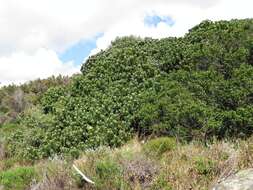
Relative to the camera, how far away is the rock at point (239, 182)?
8172 millimetres

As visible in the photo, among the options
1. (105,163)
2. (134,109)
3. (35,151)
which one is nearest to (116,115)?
(134,109)

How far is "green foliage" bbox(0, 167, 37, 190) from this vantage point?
11609mm

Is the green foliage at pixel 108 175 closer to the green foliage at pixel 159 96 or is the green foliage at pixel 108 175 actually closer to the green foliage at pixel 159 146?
the green foliage at pixel 159 146

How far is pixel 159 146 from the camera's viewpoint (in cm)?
1155

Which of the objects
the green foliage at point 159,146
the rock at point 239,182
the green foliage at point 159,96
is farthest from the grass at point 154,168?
the green foliage at point 159,96

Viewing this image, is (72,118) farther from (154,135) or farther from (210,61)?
(210,61)

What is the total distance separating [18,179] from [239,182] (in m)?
5.37

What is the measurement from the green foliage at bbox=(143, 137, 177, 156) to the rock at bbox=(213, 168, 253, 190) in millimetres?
2532

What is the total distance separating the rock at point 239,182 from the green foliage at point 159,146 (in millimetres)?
2532

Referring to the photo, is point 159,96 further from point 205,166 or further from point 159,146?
point 205,166

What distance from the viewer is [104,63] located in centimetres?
1791

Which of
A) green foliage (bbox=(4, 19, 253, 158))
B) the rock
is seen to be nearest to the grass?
the rock

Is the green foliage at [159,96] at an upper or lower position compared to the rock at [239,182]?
upper

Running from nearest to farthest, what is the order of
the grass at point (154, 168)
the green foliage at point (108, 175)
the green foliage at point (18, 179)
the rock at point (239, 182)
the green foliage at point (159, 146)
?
the rock at point (239, 182), the grass at point (154, 168), the green foliage at point (108, 175), the green foliage at point (159, 146), the green foliage at point (18, 179)
